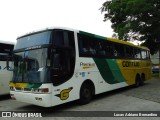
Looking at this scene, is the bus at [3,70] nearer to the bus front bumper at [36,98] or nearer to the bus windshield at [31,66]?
the bus windshield at [31,66]

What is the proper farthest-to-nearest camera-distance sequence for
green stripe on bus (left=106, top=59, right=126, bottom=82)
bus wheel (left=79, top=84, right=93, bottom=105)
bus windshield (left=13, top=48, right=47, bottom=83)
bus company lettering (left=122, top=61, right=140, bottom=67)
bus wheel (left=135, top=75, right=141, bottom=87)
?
bus wheel (left=135, top=75, right=141, bottom=87) < bus company lettering (left=122, top=61, right=140, bottom=67) < green stripe on bus (left=106, top=59, right=126, bottom=82) < bus wheel (left=79, top=84, right=93, bottom=105) < bus windshield (left=13, top=48, right=47, bottom=83)

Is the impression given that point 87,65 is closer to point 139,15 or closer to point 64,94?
point 64,94

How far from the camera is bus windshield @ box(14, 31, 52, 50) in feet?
27.1

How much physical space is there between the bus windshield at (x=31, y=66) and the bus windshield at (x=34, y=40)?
1.08 ft

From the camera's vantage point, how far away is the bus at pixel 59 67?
7.83m

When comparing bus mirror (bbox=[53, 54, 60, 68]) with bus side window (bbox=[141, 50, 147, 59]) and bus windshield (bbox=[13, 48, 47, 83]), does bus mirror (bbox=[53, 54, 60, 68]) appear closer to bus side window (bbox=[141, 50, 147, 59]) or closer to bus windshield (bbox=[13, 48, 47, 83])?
bus windshield (bbox=[13, 48, 47, 83])

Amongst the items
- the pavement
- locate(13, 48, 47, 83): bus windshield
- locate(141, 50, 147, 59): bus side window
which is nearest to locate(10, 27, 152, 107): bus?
locate(13, 48, 47, 83): bus windshield

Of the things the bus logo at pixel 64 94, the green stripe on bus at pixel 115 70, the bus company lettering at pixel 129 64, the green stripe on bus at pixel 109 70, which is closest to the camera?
the bus logo at pixel 64 94

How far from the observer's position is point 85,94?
9758mm

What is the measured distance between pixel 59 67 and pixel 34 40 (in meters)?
1.51

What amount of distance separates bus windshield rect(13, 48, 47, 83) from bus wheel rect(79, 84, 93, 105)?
7.79ft

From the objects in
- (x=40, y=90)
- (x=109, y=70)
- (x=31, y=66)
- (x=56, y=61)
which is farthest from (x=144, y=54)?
(x=40, y=90)

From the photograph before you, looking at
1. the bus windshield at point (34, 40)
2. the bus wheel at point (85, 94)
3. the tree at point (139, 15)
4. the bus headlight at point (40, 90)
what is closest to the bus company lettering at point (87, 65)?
the bus wheel at point (85, 94)

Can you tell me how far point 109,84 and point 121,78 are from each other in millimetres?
1664
